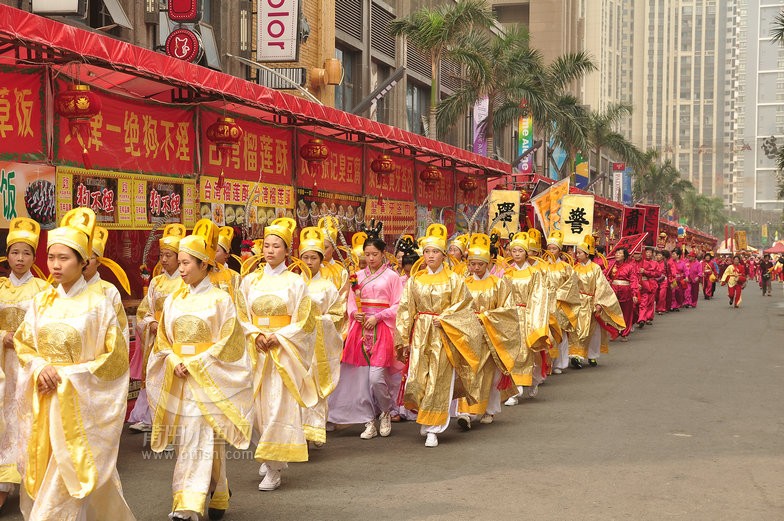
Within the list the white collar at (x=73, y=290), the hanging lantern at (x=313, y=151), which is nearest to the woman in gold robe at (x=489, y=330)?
the hanging lantern at (x=313, y=151)

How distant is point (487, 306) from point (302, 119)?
4074 mm

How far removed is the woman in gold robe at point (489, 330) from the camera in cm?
933

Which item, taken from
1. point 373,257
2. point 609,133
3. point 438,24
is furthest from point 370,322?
point 609,133

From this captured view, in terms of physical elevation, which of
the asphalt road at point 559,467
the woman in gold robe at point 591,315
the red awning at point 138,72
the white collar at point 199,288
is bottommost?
the asphalt road at point 559,467

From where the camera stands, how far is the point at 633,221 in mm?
22656

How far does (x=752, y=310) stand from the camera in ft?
95.5

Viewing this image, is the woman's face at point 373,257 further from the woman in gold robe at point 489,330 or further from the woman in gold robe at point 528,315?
the woman in gold robe at point 528,315

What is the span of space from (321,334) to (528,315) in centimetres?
436

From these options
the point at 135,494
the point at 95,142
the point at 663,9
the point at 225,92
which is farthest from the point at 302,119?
the point at 663,9

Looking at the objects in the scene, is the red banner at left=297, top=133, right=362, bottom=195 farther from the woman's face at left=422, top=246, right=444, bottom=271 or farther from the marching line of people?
the woman's face at left=422, top=246, right=444, bottom=271

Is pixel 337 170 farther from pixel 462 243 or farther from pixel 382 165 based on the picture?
pixel 462 243

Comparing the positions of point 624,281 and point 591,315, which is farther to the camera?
point 624,281

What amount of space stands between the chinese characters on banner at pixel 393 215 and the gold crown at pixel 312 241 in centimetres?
762

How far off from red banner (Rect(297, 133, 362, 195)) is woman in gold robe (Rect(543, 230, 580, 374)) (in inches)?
126
